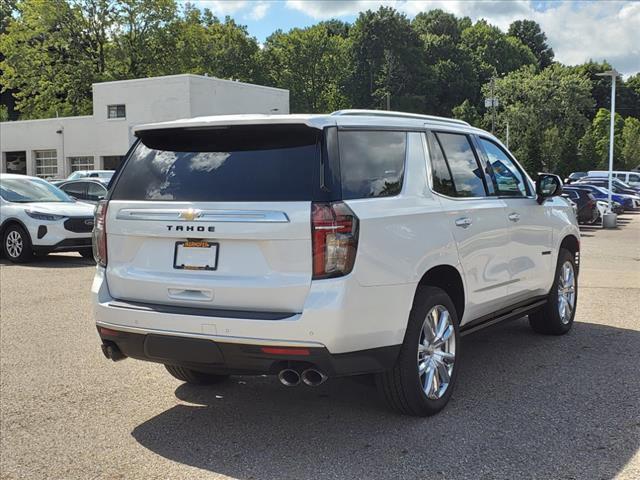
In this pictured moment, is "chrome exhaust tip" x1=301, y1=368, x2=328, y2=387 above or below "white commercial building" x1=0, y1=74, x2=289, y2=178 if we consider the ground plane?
below

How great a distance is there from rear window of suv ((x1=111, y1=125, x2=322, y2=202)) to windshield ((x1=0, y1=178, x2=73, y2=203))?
9.94 m

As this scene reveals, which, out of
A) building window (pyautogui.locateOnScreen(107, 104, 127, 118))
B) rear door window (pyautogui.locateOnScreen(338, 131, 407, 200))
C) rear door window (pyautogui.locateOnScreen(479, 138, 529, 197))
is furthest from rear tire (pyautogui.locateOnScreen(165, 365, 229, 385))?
building window (pyautogui.locateOnScreen(107, 104, 127, 118))

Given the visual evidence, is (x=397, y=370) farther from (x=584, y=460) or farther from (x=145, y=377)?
(x=145, y=377)

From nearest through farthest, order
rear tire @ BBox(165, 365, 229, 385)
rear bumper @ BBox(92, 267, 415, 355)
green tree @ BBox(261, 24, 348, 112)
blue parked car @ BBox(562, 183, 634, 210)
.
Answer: rear bumper @ BBox(92, 267, 415, 355) → rear tire @ BBox(165, 365, 229, 385) → blue parked car @ BBox(562, 183, 634, 210) → green tree @ BBox(261, 24, 348, 112)

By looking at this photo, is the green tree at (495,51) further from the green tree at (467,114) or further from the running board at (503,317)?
the running board at (503,317)

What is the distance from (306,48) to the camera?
78750 millimetres

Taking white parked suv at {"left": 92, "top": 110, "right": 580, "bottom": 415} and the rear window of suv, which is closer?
white parked suv at {"left": 92, "top": 110, "right": 580, "bottom": 415}

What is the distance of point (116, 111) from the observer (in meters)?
42.0

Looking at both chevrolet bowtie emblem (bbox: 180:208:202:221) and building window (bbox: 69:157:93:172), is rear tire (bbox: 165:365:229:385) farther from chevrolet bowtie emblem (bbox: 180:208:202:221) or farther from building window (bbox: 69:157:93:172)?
building window (bbox: 69:157:93:172)

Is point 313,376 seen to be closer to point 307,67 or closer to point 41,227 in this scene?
point 41,227

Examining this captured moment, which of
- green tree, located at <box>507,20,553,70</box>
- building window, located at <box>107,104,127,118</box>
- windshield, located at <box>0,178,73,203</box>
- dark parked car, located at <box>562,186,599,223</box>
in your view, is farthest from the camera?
green tree, located at <box>507,20,553,70</box>

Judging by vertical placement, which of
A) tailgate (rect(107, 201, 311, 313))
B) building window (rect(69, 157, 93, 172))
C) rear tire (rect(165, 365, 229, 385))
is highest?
building window (rect(69, 157, 93, 172))

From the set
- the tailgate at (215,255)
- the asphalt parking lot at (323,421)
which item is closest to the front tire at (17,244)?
the asphalt parking lot at (323,421)

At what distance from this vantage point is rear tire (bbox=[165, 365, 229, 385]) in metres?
4.98
